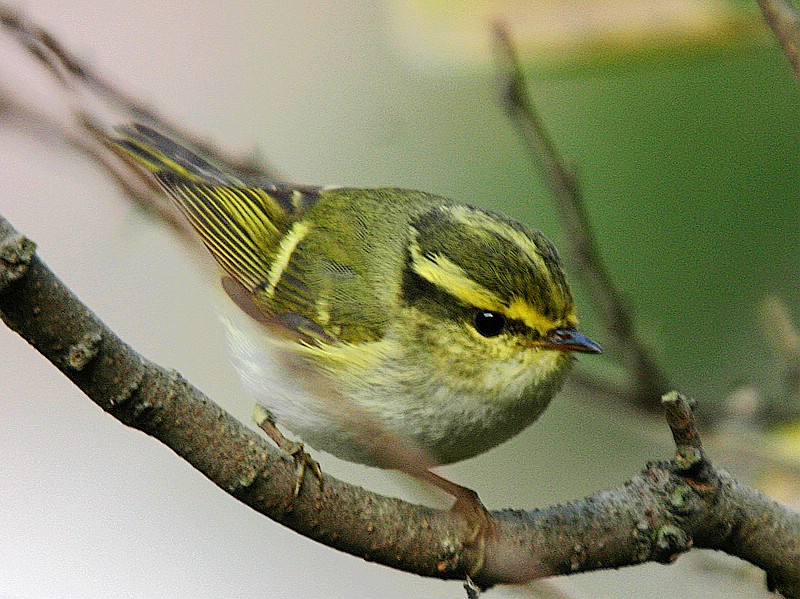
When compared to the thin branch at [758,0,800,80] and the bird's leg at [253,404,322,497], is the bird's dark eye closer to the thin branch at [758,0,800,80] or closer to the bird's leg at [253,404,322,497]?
the bird's leg at [253,404,322,497]

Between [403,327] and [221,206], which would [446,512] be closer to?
[403,327]

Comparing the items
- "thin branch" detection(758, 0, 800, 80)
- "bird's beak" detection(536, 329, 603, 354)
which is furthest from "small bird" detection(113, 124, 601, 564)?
"thin branch" detection(758, 0, 800, 80)

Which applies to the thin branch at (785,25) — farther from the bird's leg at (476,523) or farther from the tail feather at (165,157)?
the tail feather at (165,157)

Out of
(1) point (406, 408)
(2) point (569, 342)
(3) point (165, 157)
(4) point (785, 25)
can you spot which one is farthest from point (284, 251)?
(4) point (785, 25)

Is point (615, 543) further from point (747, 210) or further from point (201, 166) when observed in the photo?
point (747, 210)

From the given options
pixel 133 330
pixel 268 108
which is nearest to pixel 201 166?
pixel 133 330

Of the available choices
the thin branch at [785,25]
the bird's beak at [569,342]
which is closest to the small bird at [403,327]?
the bird's beak at [569,342]
